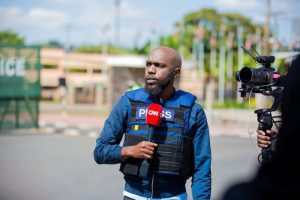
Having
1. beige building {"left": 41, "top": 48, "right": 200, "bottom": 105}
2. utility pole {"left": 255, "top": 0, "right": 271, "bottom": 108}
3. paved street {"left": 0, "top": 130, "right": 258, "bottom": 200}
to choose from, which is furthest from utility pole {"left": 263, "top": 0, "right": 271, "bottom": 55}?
paved street {"left": 0, "top": 130, "right": 258, "bottom": 200}

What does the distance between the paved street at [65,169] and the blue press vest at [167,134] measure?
2.19 meters

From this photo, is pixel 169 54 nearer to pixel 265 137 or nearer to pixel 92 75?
pixel 265 137

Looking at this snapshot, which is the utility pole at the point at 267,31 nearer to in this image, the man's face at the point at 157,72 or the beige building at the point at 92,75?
the beige building at the point at 92,75

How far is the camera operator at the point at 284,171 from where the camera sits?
4.35 feet

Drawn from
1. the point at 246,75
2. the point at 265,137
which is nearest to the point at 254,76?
the point at 246,75

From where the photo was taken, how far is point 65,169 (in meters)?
10.3

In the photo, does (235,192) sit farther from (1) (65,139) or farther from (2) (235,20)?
(2) (235,20)

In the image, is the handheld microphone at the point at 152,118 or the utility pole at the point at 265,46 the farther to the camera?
the utility pole at the point at 265,46

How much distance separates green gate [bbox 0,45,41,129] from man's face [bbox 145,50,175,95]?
14.7 metres

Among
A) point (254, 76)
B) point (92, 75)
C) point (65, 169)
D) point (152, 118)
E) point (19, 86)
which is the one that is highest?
point (254, 76)

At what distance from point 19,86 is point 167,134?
1493 centimetres

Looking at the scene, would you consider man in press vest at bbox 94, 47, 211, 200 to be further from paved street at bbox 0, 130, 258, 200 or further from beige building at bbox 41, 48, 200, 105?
Answer: beige building at bbox 41, 48, 200, 105

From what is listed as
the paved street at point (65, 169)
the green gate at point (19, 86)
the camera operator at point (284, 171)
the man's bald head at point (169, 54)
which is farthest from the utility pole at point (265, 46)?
the camera operator at point (284, 171)

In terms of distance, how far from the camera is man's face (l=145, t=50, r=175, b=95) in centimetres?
337
